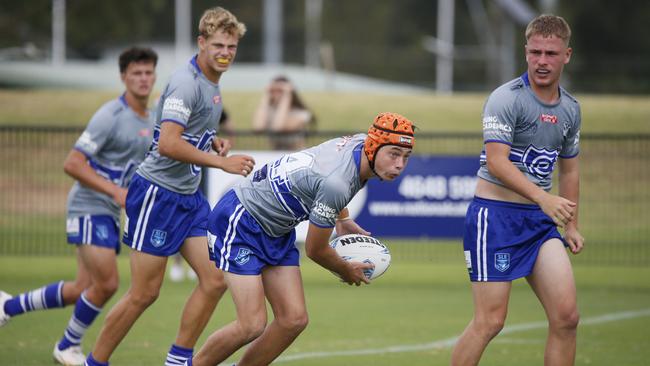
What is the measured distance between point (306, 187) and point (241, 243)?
0.58 metres

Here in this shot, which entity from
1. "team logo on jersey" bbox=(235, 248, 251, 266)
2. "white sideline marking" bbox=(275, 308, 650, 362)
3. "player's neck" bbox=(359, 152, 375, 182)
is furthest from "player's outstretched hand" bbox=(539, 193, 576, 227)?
"white sideline marking" bbox=(275, 308, 650, 362)

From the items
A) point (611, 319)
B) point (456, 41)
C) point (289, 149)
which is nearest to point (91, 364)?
point (611, 319)

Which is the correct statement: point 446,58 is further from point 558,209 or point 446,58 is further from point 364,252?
point 558,209

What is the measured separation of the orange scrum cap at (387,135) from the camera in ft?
21.3

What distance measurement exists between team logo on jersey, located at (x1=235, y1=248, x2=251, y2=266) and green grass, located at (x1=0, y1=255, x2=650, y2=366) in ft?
7.24

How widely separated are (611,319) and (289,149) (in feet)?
17.5

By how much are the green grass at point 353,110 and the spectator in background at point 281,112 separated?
343 inches

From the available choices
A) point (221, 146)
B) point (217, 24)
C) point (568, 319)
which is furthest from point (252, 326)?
point (217, 24)

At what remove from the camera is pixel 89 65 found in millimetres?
36156

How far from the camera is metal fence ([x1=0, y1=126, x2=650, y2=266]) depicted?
15.4 m

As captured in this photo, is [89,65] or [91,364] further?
[89,65]

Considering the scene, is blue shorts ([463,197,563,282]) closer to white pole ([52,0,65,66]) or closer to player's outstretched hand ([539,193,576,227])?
player's outstretched hand ([539,193,576,227])

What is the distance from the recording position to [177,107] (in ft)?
25.0

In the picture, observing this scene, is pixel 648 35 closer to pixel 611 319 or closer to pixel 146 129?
pixel 611 319
